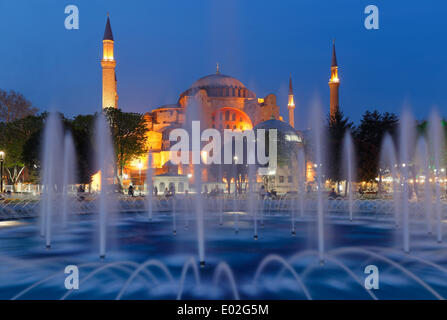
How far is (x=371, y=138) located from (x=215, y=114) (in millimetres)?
44678

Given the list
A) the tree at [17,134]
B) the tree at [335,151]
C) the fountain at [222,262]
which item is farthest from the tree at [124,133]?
the fountain at [222,262]

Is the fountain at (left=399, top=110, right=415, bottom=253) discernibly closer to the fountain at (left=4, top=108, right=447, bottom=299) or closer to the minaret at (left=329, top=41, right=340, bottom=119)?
the fountain at (left=4, top=108, right=447, bottom=299)

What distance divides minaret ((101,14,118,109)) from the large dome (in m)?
26.2

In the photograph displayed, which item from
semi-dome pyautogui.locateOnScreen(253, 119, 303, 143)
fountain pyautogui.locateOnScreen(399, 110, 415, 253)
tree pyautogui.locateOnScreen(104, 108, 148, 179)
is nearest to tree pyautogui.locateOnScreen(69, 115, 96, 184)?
tree pyautogui.locateOnScreen(104, 108, 148, 179)

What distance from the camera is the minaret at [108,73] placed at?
53.2 meters

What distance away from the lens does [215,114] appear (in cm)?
7512

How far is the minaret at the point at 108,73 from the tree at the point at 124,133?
1015 cm

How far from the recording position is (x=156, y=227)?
14.1m

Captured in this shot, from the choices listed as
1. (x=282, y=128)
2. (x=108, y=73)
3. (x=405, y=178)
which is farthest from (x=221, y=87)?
(x=405, y=178)

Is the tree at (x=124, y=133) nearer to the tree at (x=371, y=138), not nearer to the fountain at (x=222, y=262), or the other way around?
the tree at (x=371, y=138)

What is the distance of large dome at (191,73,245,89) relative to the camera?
8081cm

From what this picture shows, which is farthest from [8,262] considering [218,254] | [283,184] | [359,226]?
[283,184]

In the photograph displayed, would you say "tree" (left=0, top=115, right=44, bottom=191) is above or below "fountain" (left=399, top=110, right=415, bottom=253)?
above
